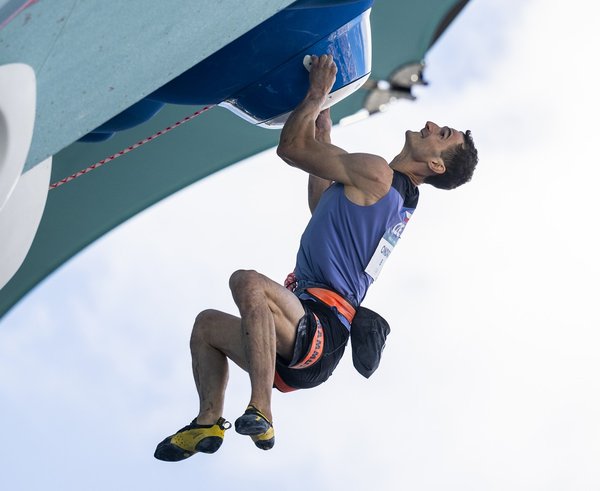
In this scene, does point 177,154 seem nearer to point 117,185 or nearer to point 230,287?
point 117,185

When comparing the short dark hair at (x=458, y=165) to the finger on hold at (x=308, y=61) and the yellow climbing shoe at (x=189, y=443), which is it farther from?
the yellow climbing shoe at (x=189, y=443)

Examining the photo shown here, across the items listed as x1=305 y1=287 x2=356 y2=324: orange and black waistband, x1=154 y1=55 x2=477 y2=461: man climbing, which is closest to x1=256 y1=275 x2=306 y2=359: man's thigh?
x1=154 y1=55 x2=477 y2=461: man climbing

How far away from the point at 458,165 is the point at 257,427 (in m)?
1.33

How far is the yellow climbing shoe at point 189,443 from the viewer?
355cm

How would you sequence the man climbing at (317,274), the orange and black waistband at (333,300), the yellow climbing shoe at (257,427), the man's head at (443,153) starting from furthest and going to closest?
1. the man's head at (443,153)
2. the orange and black waistband at (333,300)
3. the man climbing at (317,274)
4. the yellow climbing shoe at (257,427)

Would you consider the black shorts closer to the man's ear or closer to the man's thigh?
the man's thigh

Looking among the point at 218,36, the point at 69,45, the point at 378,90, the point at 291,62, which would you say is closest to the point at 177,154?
the point at 378,90

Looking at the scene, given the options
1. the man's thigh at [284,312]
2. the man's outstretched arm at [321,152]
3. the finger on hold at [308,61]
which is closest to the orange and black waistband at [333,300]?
the man's thigh at [284,312]

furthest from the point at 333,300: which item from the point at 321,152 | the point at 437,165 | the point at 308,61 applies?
the point at 308,61

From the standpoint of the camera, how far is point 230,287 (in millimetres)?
3588

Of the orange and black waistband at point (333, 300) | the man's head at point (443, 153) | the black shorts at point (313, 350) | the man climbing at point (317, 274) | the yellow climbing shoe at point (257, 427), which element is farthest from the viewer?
the man's head at point (443, 153)

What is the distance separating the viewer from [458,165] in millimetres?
4078

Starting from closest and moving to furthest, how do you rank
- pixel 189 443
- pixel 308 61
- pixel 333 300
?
pixel 189 443 < pixel 308 61 < pixel 333 300

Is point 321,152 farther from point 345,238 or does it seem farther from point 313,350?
point 313,350
